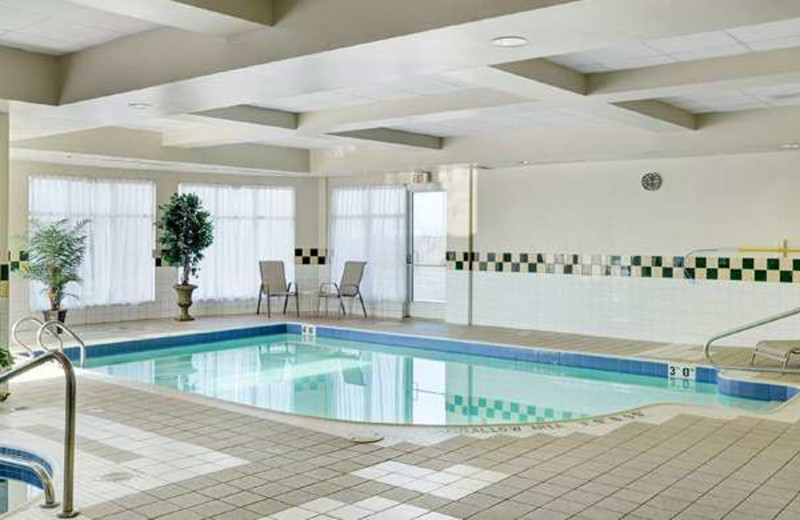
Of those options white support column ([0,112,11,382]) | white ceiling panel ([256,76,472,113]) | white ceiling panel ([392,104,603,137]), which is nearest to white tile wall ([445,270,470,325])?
white ceiling panel ([392,104,603,137])

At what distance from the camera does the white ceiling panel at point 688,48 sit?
4863mm

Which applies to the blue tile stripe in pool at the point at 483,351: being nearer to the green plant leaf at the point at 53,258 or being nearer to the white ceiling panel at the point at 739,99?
the green plant leaf at the point at 53,258

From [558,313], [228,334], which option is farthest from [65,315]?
[558,313]

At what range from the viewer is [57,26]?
4727 mm

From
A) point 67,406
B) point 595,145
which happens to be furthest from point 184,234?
point 67,406

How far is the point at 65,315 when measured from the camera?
979 cm

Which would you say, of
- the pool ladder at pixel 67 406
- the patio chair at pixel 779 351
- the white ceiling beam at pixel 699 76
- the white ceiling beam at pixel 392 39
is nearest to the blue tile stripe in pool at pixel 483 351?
the patio chair at pixel 779 351

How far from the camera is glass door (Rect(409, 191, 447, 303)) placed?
38.2 ft

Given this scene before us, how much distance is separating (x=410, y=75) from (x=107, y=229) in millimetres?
7461

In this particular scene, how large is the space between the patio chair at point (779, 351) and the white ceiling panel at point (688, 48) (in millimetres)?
2928

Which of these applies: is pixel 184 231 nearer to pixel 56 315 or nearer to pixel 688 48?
pixel 56 315

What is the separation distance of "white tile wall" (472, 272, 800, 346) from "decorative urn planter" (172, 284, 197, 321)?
3826 millimetres

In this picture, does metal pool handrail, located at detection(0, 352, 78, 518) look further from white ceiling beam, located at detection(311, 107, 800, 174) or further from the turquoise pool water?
white ceiling beam, located at detection(311, 107, 800, 174)

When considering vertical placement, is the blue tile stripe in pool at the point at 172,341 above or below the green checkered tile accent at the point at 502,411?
above
